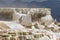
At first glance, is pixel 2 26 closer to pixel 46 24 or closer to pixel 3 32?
pixel 3 32

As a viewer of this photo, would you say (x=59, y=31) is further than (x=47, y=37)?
Yes

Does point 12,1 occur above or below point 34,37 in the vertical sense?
above

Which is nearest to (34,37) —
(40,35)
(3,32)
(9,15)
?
(40,35)

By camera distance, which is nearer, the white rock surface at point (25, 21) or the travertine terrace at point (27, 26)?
the travertine terrace at point (27, 26)

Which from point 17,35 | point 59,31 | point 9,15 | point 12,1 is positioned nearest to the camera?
point 17,35

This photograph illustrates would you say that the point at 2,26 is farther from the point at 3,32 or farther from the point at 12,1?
the point at 12,1

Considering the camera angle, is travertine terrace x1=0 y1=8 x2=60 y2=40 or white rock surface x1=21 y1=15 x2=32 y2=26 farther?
white rock surface x1=21 y1=15 x2=32 y2=26

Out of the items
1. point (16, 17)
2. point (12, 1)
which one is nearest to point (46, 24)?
point (16, 17)

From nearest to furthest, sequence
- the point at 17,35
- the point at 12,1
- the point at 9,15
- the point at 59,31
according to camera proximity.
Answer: the point at 17,35 → the point at 59,31 → the point at 9,15 → the point at 12,1

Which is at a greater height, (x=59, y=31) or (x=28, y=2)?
(x=28, y=2)
